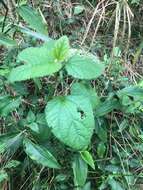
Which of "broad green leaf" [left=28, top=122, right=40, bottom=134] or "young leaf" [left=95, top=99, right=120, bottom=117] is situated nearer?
"broad green leaf" [left=28, top=122, right=40, bottom=134]

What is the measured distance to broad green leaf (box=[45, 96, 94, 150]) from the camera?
4.13ft

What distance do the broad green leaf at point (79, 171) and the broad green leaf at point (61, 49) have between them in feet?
1.21

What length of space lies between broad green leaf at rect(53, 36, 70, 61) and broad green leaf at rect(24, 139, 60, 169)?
30cm

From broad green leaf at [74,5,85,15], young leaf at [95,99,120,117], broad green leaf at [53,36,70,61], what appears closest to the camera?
broad green leaf at [53,36,70,61]

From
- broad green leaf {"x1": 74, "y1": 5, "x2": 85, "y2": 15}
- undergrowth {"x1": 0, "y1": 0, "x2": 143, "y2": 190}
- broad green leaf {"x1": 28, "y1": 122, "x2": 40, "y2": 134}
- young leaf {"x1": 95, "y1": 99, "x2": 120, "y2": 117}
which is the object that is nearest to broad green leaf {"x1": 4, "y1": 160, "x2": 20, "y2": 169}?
undergrowth {"x1": 0, "y1": 0, "x2": 143, "y2": 190}

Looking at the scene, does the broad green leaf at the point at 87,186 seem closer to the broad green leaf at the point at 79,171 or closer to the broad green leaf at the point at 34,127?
the broad green leaf at the point at 79,171

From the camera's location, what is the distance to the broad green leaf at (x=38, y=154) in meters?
1.35

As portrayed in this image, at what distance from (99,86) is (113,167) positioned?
1.20 feet

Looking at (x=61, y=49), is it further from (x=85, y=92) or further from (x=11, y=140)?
(x=11, y=140)

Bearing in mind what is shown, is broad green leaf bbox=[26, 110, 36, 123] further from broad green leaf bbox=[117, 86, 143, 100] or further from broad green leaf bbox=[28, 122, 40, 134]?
broad green leaf bbox=[117, 86, 143, 100]

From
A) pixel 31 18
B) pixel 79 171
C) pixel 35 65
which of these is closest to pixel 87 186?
pixel 79 171

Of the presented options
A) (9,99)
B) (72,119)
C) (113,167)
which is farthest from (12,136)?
(113,167)

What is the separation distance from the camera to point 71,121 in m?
1.27

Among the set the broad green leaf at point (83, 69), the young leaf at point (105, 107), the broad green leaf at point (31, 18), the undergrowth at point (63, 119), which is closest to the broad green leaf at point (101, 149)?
the undergrowth at point (63, 119)
